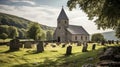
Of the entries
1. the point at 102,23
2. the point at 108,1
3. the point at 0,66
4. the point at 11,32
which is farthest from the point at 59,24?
the point at 0,66

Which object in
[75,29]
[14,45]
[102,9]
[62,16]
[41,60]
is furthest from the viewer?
[75,29]

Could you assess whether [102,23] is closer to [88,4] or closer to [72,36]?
[88,4]

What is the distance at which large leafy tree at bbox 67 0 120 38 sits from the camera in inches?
853

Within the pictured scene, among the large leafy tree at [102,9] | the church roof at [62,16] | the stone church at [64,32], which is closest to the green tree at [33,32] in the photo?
the stone church at [64,32]

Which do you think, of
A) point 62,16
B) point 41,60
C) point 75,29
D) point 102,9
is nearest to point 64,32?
point 62,16

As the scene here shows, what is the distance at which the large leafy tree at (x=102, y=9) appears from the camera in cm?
2166

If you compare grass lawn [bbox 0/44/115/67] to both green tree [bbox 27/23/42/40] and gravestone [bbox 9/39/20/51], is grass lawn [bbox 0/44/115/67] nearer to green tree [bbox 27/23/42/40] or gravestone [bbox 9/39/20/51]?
gravestone [bbox 9/39/20/51]

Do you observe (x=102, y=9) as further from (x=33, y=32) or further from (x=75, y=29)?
(x=75, y=29)

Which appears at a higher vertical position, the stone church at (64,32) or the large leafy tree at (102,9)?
Result: the large leafy tree at (102,9)

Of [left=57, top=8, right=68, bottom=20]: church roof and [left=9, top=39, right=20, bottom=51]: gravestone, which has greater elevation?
[left=57, top=8, right=68, bottom=20]: church roof

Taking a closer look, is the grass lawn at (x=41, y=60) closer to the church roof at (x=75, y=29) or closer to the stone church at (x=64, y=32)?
the stone church at (x=64, y=32)

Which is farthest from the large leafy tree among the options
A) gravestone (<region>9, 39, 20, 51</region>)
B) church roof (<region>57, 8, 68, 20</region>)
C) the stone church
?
church roof (<region>57, 8, 68, 20</region>)

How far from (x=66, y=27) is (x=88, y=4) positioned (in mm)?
62253

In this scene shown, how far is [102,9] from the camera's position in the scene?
23.3 metres
